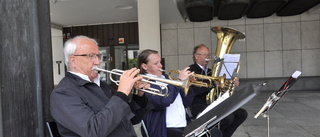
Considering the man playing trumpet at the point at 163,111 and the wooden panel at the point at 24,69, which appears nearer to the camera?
the wooden panel at the point at 24,69

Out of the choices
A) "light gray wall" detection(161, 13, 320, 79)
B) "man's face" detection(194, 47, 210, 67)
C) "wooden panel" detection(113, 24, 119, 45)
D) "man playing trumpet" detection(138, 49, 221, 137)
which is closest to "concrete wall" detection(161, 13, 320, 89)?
"light gray wall" detection(161, 13, 320, 79)

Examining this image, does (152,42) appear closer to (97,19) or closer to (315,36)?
(97,19)

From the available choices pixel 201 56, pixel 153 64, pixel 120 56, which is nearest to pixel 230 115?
pixel 201 56

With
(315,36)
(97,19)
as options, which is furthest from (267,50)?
(97,19)

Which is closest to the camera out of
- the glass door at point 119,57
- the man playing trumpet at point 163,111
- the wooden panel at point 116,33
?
the man playing trumpet at point 163,111

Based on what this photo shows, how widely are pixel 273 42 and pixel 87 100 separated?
981 centimetres

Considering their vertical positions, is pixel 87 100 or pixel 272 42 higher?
pixel 272 42

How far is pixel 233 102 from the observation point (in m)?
1.43

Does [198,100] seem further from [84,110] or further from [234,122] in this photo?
[84,110]

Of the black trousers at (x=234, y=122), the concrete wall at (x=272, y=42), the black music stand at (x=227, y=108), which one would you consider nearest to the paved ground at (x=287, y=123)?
the black trousers at (x=234, y=122)

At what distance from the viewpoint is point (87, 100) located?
1.63m

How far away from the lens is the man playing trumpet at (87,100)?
1.46m

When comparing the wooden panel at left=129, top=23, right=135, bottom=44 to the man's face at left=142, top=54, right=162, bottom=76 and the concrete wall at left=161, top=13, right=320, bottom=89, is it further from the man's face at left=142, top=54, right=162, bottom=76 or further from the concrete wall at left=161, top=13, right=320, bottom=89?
the man's face at left=142, top=54, right=162, bottom=76

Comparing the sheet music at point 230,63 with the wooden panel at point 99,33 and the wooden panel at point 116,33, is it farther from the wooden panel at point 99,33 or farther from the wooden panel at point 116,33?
the wooden panel at point 99,33
